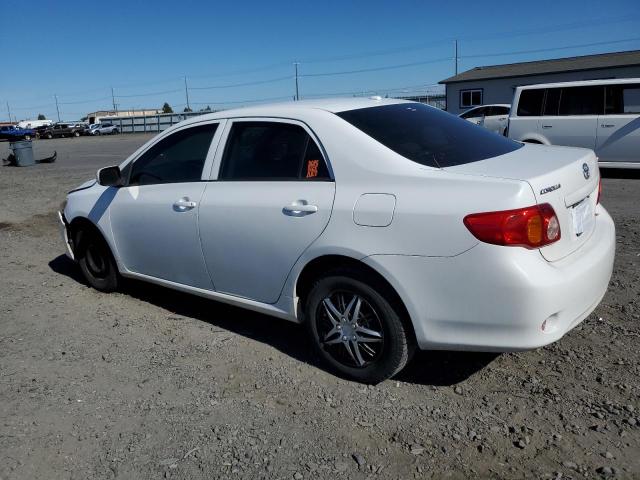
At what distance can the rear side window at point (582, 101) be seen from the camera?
443 inches

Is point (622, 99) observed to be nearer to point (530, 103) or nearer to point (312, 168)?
point (530, 103)

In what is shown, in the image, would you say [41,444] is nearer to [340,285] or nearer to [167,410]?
[167,410]

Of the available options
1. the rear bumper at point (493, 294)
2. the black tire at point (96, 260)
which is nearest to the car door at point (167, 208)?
the black tire at point (96, 260)

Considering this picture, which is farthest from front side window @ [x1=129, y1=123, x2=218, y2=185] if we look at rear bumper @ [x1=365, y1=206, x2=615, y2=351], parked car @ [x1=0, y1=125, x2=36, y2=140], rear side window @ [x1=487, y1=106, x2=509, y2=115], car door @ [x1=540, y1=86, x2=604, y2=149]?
parked car @ [x1=0, y1=125, x2=36, y2=140]

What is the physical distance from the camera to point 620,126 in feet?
35.9

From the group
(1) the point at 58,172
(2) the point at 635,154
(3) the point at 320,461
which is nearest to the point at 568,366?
(3) the point at 320,461

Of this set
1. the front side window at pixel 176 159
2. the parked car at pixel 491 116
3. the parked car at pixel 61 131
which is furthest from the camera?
the parked car at pixel 61 131

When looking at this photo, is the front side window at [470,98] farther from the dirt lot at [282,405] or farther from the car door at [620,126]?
the dirt lot at [282,405]

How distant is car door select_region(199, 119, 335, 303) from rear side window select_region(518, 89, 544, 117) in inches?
375

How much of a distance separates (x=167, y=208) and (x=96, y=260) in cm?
151

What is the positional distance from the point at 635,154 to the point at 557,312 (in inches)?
372

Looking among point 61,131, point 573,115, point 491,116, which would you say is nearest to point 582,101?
point 573,115

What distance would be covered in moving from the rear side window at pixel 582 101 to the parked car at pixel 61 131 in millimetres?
53445

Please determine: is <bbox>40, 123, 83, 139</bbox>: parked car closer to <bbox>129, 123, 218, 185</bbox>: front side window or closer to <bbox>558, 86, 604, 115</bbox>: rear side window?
<bbox>558, 86, 604, 115</bbox>: rear side window
